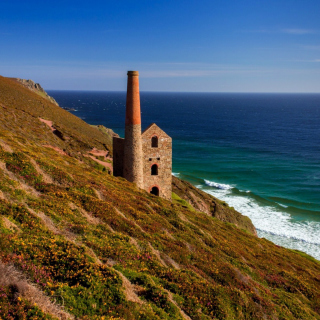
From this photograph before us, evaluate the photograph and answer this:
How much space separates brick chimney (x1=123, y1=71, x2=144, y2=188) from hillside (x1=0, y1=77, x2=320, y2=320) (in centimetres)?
587

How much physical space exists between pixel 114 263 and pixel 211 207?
35200 millimetres

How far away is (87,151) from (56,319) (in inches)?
1873

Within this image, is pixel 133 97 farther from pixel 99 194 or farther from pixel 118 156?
pixel 99 194

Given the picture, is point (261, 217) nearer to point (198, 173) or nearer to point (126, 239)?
point (198, 173)

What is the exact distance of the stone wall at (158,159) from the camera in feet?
112

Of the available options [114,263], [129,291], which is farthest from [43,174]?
[129,291]

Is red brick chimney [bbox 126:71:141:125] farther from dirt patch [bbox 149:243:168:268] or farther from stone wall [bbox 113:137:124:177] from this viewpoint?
dirt patch [bbox 149:243:168:268]


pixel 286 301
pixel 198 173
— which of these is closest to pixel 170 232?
pixel 286 301

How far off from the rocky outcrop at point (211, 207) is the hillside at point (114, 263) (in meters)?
17.9

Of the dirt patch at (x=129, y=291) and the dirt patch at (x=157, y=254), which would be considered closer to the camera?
the dirt patch at (x=129, y=291)

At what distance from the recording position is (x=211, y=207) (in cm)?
4684

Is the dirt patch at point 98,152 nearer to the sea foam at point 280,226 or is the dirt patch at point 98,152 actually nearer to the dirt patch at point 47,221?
the sea foam at point 280,226

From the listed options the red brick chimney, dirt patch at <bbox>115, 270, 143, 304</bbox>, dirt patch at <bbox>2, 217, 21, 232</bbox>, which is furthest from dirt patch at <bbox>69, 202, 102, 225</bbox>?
the red brick chimney

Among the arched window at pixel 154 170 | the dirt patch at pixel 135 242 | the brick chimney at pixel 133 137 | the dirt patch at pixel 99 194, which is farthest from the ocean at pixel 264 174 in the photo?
the dirt patch at pixel 135 242
